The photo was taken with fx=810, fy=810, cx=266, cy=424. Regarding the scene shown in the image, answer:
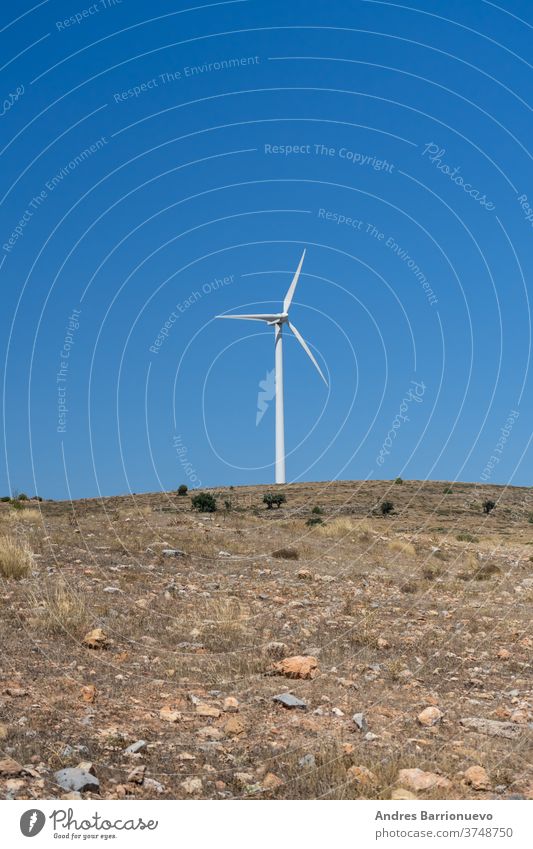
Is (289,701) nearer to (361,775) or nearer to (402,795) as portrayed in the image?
(361,775)

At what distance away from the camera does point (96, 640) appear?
13.0 meters

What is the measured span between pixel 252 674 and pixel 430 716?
2892mm

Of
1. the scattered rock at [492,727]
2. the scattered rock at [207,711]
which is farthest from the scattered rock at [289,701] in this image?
the scattered rock at [492,727]

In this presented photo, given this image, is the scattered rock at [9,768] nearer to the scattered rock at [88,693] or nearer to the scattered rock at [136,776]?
the scattered rock at [136,776]

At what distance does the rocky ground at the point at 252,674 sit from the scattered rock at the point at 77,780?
0.6 inches

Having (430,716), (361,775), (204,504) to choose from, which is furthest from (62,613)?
(204,504)

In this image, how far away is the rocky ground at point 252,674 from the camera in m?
8.34

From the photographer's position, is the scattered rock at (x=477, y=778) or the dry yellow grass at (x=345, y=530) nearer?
the scattered rock at (x=477, y=778)

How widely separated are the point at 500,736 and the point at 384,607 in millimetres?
8172

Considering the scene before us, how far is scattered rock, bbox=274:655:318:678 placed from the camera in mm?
12062

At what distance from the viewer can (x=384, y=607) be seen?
18.3 metres

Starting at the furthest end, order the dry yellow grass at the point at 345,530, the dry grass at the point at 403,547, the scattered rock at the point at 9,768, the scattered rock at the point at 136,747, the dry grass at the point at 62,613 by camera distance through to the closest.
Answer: the dry yellow grass at the point at 345,530
the dry grass at the point at 403,547
the dry grass at the point at 62,613
the scattered rock at the point at 136,747
the scattered rock at the point at 9,768

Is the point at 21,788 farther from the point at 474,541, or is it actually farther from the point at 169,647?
the point at 474,541

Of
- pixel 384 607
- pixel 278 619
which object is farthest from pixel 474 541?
pixel 278 619
